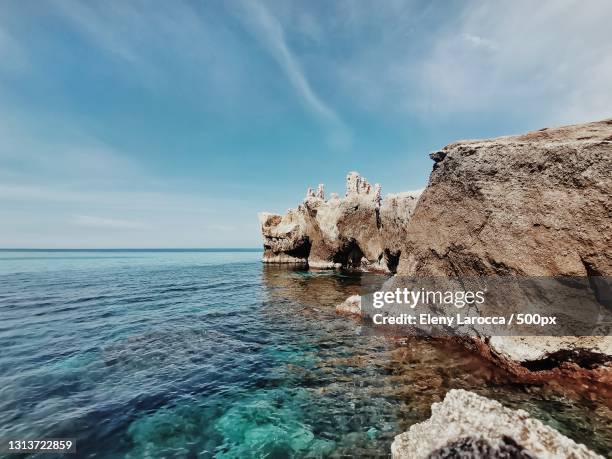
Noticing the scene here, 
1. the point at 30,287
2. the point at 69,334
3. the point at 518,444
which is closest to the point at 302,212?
the point at 30,287

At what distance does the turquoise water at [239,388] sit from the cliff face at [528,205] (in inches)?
160

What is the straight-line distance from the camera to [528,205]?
11656 millimetres

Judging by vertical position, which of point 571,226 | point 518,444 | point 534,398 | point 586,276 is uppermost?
point 571,226

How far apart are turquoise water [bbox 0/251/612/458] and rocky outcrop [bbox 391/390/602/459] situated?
2.01 m

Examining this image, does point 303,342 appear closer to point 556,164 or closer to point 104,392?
point 104,392

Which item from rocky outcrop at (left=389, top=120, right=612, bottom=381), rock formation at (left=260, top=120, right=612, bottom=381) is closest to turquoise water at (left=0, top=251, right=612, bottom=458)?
rocky outcrop at (left=389, top=120, right=612, bottom=381)

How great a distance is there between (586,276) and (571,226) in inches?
Result: 69.1

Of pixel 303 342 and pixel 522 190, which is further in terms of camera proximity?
pixel 303 342

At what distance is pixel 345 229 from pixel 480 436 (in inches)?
1846

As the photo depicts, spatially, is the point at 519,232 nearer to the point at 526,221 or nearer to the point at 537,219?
the point at 526,221

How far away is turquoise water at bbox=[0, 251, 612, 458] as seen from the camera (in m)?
8.23

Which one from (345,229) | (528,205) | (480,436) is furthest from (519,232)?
(345,229)

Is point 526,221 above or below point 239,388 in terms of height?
above

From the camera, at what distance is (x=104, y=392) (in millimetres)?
10891
